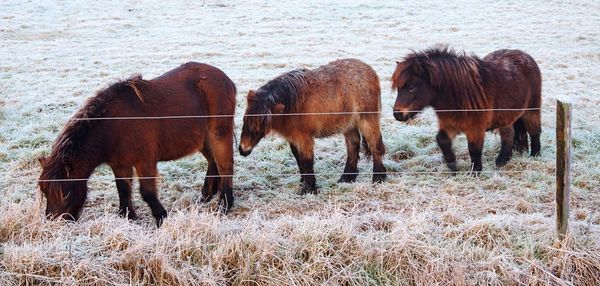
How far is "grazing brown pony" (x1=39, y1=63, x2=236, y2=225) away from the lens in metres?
4.74

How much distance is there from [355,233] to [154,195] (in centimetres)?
205

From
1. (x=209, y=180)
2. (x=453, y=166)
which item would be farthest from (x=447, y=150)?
(x=209, y=180)

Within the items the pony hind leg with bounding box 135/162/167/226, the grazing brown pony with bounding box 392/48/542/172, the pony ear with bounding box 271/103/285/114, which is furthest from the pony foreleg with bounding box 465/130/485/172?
the pony hind leg with bounding box 135/162/167/226

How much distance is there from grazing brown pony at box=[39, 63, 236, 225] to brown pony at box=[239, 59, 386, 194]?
37 cm

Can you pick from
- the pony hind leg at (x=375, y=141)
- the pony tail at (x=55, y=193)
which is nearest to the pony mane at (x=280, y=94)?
the pony hind leg at (x=375, y=141)

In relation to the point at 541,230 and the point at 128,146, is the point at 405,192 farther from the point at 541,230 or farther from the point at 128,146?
the point at 128,146

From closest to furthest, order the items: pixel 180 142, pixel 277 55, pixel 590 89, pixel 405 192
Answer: pixel 180 142, pixel 405 192, pixel 590 89, pixel 277 55

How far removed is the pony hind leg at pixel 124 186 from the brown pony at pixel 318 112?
1383 millimetres

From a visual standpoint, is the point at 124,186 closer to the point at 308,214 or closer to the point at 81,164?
the point at 81,164

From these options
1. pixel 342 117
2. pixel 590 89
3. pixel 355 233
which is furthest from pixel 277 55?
pixel 355 233

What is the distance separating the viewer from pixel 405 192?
241 inches

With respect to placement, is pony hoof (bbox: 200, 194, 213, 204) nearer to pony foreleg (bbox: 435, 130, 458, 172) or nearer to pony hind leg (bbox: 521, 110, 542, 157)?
pony foreleg (bbox: 435, 130, 458, 172)

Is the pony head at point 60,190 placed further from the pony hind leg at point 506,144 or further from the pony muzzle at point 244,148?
the pony hind leg at point 506,144

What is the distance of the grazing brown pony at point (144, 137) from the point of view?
474cm
